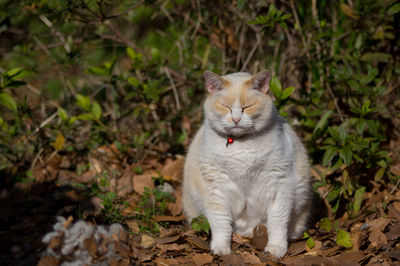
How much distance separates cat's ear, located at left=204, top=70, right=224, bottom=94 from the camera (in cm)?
281

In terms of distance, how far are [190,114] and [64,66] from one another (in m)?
1.49

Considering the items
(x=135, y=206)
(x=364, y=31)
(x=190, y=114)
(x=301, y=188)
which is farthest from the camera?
(x=190, y=114)

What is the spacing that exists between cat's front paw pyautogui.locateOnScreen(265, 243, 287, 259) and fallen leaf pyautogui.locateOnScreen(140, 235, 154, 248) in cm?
86

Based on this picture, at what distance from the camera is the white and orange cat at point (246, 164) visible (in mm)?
2768

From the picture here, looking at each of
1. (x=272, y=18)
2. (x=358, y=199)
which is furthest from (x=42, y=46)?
(x=358, y=199)

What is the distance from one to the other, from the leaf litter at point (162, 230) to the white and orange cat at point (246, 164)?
15cm

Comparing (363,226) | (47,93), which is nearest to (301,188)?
(363,226)

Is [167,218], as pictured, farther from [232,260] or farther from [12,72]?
[12,72]

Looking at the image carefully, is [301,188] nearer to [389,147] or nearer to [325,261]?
[325,261]

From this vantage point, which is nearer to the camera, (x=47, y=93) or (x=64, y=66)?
Result: (x=64, y=66)

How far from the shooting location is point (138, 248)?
287 cm

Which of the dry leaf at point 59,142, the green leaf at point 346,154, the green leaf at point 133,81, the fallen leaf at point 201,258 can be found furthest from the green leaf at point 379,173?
the dry leaf at point 59,142

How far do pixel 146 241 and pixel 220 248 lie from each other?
57 centimetres

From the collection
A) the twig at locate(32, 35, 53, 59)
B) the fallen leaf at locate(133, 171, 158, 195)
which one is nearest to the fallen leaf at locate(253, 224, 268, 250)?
the fallen leaf at locate(133, 171, 158, 195)
